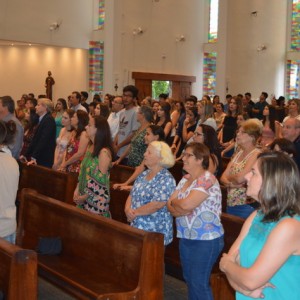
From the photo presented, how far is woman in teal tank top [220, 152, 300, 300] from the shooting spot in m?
2.31

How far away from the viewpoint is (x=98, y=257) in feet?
14.3

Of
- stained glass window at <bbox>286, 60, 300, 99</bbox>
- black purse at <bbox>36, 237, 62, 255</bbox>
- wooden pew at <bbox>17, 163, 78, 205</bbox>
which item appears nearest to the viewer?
black purse at <bbox>36, 237, 62, 255</bbox>

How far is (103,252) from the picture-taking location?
14.1 ft

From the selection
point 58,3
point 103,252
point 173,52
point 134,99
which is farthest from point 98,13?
point 103,252

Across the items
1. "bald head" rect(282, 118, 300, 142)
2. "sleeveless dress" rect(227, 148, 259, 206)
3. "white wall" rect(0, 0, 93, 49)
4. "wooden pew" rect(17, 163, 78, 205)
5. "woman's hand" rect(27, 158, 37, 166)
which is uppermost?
"white wall" rect(0, 0, 93, 49)

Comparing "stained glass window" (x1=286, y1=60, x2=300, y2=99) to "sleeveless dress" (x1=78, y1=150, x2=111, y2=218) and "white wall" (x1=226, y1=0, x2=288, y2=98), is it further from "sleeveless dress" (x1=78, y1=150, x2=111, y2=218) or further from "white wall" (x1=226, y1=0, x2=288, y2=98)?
"sleeveless dress" (x1=78, y1=150, x2=111, y2=218)

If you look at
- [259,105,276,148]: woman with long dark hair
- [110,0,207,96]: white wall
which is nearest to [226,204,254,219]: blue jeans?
[259,105,276,148]: woman with long dark hair

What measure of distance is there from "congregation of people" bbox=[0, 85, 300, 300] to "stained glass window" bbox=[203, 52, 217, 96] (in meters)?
12.0

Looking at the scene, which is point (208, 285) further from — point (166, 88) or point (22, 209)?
point (166, 88)

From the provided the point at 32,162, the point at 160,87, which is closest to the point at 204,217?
the point at 32,162

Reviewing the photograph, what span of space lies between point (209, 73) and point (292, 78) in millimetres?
3605

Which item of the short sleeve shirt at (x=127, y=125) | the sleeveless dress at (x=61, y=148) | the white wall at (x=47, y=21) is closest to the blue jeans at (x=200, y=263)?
the sleeveless dress at (x=61, y=148)

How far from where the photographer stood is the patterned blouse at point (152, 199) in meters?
4.43

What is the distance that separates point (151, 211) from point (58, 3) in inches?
582
